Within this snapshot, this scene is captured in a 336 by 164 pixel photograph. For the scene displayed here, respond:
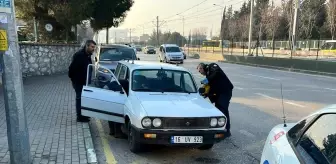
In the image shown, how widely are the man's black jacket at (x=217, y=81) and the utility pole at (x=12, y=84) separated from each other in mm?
3631

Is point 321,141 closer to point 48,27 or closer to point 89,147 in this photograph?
point 89,147

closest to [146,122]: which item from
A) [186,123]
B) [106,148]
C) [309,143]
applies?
[186,123]

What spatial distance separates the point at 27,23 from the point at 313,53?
35.7m

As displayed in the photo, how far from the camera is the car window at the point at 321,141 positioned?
8.52 ft

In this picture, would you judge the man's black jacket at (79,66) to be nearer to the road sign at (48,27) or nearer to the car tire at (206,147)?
the car tire at (206,147)

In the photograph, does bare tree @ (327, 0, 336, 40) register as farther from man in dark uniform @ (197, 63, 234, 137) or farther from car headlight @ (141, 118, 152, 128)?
car headlight @ (141, 118, 152, 128)

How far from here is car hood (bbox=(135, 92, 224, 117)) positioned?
5738 mm

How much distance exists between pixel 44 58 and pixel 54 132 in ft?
40.6

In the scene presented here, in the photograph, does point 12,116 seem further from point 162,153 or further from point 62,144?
point 162,153

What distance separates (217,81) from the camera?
7.21 metres

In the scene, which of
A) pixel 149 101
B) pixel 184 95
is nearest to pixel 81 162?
pixel 149 101

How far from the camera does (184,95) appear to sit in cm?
678

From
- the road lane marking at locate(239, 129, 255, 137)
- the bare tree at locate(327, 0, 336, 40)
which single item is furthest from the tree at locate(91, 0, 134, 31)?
the bare tree at locate(327, 0, 336, 40)

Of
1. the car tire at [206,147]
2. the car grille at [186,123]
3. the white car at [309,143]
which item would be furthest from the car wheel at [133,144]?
the white car at [309,143]
